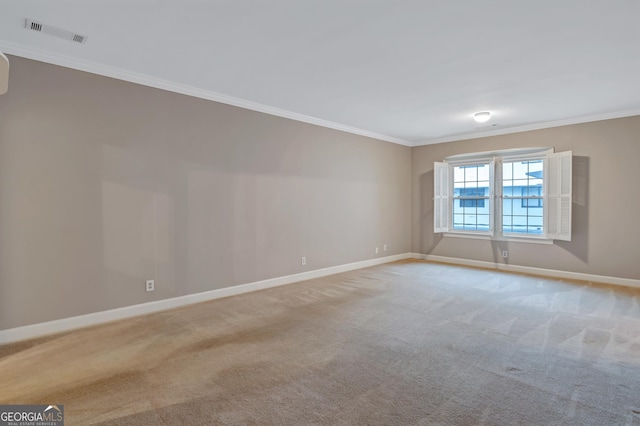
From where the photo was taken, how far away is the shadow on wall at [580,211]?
17.7 feet

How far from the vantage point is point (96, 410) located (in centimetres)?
202

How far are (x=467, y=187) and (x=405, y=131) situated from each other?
5.94 feet

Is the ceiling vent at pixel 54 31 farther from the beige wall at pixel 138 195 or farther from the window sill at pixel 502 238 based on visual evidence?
the window sill at pixel 502 238

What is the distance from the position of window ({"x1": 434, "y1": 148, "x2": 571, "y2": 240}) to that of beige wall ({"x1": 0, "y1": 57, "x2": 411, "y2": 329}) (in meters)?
2.86

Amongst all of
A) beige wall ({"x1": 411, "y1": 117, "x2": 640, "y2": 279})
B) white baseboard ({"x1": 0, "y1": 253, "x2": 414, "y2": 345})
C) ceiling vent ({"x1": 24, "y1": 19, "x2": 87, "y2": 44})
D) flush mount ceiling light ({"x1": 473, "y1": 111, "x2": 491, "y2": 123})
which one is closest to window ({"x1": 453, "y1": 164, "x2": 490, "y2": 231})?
beige wall ({"x1": 411, "y1": 117, "x2": 640, "y2": 279})

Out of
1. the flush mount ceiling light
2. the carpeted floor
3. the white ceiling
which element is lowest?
the carpeted floor

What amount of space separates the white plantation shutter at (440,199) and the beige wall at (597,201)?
1.09 m

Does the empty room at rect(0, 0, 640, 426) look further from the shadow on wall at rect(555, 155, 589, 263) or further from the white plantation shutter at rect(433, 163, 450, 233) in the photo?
the white plantation shutter at rect(433, 163, 450, 233)

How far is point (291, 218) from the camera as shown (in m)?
5.21

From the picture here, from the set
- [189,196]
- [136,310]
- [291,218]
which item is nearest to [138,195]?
[189,196]

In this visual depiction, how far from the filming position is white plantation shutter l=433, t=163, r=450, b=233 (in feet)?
22.8

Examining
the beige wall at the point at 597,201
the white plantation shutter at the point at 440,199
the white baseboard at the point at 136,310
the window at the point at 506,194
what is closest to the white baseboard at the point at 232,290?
the white baseboard at the point at 136,310

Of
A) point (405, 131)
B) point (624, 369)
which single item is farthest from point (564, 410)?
point (405, 131)

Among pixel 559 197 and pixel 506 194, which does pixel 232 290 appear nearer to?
pixel 506 194
